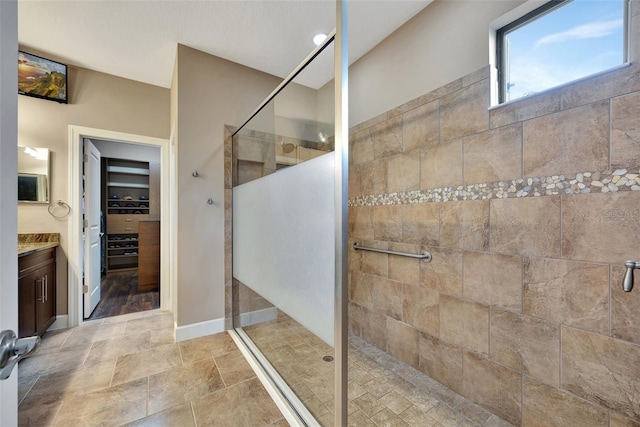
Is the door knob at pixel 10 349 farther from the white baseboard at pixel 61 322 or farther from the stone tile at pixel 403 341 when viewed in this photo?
the white baseboard at pixel 61 322

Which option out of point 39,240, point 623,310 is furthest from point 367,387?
point 39,240

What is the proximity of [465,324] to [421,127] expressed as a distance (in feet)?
4.38

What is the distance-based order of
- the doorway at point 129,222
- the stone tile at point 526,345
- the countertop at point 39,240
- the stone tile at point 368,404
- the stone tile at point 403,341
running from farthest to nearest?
the doorway at point 129,222 < the countertop at point 39,240 < the stone tile at point 403,341 < the stone tile at point 368,404 < the stone tile at point 526,345

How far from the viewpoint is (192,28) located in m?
2.06

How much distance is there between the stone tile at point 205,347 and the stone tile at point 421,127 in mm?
2187

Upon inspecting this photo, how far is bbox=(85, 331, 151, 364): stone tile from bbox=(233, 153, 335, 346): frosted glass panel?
104 cm

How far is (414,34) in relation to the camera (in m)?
1.92

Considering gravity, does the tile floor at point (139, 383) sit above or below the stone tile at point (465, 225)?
below

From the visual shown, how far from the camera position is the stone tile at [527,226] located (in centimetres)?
122

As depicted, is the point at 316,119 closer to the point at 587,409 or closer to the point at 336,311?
the point at 336,311

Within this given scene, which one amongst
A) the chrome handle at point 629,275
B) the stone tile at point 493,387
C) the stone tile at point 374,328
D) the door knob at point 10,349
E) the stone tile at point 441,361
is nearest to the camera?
the door knob at point 10,349

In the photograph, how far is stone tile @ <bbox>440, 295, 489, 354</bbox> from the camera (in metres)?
1.45

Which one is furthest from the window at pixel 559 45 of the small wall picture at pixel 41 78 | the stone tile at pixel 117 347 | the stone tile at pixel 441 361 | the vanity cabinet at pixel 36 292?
the small wall picture at pixel 41 78

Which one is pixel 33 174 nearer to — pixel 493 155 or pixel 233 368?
pixel 233 368
